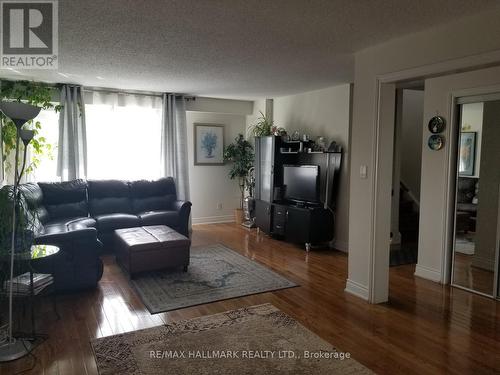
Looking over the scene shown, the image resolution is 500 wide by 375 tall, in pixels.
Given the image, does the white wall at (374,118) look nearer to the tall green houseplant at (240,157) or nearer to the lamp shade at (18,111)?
the lamp shade at (18,111)

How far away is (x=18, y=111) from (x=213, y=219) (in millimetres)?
5276

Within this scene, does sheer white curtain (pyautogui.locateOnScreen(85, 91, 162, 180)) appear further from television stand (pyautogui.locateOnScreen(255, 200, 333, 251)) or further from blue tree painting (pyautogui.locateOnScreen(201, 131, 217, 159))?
television stand (pyautogui.locateOnScreen(255, 200, 333, 251))

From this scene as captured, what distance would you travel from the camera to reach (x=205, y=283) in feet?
13.1

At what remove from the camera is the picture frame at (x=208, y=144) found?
7273 millimetres

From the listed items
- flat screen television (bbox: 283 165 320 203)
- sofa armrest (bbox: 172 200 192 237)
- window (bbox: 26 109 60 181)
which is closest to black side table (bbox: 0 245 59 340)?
sofa armrest (bbox: 172 200 192 237)

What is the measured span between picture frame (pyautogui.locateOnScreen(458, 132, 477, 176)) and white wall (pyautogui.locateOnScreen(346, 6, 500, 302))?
1.11m

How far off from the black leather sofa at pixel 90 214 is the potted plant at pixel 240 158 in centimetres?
154

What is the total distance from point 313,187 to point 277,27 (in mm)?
2980

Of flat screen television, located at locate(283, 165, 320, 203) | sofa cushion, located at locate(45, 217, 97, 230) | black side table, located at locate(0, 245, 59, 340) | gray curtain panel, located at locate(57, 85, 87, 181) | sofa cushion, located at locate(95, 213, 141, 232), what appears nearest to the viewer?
black side table, located at locate(0, 245, 59, 340)

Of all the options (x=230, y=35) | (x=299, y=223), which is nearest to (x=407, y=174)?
(x=299, y=223)

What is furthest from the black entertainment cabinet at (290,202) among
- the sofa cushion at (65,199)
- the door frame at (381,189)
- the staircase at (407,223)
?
the sofa cushion at (65,199)

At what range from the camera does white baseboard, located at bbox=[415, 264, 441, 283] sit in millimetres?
4158

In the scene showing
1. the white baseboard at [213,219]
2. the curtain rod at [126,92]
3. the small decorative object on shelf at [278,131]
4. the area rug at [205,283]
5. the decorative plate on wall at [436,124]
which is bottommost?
the area rug at [205,283]

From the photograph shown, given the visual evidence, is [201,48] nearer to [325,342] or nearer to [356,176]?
[356,176]
